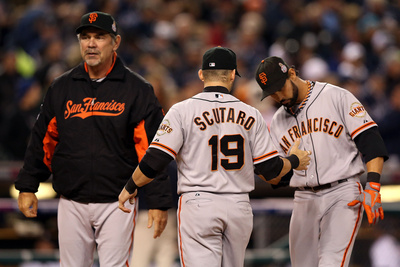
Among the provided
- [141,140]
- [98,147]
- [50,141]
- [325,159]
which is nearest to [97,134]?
[98,147]

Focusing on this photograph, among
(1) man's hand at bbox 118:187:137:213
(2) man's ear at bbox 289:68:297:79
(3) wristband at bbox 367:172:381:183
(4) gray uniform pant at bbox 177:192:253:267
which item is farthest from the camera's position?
(2) man's ear at bbox 289:68:297:79

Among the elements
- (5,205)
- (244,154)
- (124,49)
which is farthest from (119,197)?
(124,49)

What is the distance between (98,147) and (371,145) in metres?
1.96

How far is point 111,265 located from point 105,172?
2.18 feet

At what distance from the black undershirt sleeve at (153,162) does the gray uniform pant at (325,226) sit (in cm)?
127

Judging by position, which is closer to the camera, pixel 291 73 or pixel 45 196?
pixel 291 73

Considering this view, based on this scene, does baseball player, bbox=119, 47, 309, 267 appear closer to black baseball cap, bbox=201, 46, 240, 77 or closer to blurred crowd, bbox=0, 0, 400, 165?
black baseball cap, bbox=201, 46, 240, 77

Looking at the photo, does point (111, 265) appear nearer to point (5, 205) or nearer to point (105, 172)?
point (105, 172)

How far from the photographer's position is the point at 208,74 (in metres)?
5.17

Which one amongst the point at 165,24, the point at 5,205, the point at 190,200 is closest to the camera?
the point at 190,200

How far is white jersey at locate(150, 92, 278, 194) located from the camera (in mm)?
5004

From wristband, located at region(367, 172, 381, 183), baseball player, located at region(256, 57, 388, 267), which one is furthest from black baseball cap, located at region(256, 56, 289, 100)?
wristband, located at region(367, 172, 381, 183)

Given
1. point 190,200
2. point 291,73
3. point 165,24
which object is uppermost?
point 165,24

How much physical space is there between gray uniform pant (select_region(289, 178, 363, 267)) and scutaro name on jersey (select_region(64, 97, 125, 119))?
5.12 ft
